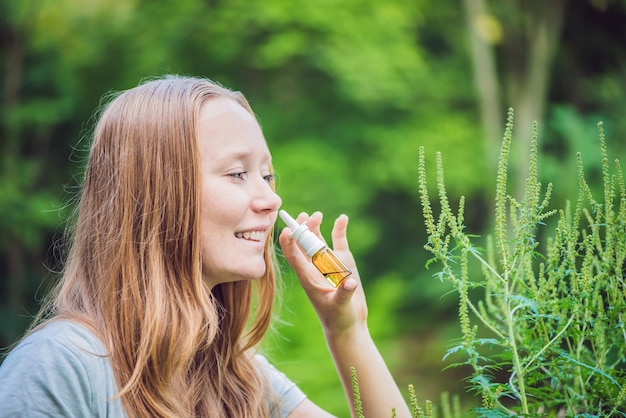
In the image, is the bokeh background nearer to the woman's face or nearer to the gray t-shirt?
the woman's face

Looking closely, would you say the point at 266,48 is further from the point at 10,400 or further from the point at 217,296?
the point at 10,400

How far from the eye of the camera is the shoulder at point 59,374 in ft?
4.27

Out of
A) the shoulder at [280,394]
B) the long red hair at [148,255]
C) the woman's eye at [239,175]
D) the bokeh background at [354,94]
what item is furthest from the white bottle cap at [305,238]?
the bokeh background at [354,94]

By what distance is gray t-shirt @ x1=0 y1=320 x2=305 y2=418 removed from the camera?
130cm

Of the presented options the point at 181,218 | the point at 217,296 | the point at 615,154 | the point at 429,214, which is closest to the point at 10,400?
the point at 181,218

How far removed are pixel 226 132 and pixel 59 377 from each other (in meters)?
0.67

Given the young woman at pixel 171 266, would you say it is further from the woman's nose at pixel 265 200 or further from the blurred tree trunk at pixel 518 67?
the blurred tree trunk at pixel 518 67

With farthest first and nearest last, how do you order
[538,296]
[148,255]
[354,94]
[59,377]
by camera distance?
1. [354,94]
2. [148,255]
3. [59,377]
4. [538,296]

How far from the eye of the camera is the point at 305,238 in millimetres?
1696

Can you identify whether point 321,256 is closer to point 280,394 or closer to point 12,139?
point 280,394

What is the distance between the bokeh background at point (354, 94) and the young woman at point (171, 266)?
13.9ft

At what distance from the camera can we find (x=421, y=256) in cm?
785

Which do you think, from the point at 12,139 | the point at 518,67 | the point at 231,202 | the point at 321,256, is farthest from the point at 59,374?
the point at 518,67

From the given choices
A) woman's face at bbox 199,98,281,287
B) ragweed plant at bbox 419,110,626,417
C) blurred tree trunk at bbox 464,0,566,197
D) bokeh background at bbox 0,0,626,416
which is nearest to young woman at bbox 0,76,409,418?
woman's face at bbox 199,98,281,287
